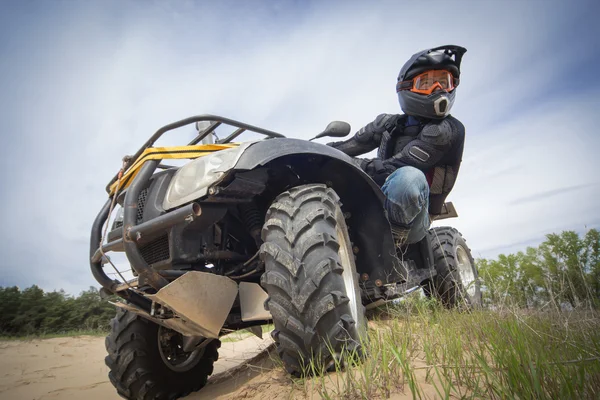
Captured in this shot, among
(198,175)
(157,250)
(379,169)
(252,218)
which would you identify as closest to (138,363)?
(157,250)

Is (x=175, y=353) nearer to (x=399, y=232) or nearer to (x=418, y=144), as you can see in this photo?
(x=399, y=232)

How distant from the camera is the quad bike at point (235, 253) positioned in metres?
1.64

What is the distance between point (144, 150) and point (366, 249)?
5.91 ft

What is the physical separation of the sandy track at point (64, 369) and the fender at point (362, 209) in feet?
4.52

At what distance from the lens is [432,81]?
3.43m

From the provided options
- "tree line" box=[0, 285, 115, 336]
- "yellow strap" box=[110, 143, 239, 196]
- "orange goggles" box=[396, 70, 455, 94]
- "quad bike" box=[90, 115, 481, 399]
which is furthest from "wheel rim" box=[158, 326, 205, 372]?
"tree line" box=[0, 285, 115, 336]

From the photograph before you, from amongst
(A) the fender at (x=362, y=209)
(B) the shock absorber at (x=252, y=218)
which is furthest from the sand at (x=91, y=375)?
(A) the fender at (x=362, y=209)

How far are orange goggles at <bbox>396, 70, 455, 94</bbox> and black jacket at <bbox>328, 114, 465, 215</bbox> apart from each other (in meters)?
0.30

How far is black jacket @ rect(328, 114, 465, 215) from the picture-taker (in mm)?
3115

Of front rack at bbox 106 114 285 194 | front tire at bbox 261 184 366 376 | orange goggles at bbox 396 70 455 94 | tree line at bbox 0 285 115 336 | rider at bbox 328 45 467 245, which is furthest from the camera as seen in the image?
tree line at bbox 0 285 115 336

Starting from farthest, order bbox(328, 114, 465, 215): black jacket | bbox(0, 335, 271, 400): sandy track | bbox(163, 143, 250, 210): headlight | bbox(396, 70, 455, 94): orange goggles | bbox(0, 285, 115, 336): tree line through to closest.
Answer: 1. bbox(0, 285, 115, 336): tree line
2. bbox(0, 335, 271, 400): sandy track
3. bbox(396, 70, 455, 94): orange goggles
4. bbox(328, 114, 465, 215): black jacket
5. bbox(163, 143, 250, 210): headlight

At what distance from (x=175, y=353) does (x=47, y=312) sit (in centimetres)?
1144

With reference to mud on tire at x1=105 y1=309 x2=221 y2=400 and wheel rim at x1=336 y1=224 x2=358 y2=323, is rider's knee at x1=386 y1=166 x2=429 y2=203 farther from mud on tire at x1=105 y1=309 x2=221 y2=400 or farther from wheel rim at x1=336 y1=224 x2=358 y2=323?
mud on tire at x1=105 y1=309 x2=221 y2=400

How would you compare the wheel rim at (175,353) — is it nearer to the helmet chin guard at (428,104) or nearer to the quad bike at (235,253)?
the quad bike at (235,253)
